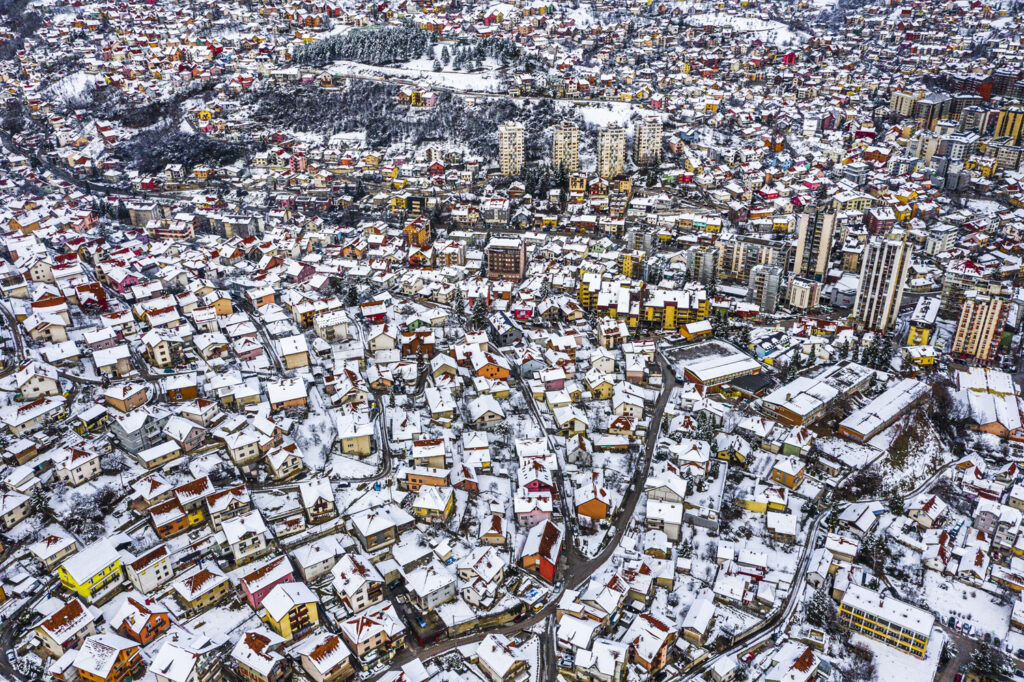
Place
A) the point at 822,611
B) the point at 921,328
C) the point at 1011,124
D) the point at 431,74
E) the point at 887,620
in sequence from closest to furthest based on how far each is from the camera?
1. the point at 887,620
2. the point at 822,611
3. the point at 921,328
4. the point at 1011,124
5. the point at 431,74

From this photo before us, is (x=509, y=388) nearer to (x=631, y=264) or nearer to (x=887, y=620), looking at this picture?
(x=631, y=264)

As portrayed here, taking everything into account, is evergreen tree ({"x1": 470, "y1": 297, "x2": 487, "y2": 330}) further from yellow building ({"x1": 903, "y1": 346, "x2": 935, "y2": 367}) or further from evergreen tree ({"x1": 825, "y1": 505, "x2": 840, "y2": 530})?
yellow building ({"x1": 903, "y1": 346, "x2": 935, "y2": 367})

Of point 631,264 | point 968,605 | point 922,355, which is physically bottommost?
point 968,605

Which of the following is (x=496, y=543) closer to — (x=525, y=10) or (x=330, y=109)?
(x=330, y=109)

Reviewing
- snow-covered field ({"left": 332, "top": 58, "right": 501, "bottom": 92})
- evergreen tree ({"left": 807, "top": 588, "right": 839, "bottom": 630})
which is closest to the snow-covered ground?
evergreen tree ({"left": 807, "top": 588, "right": 839, "bottom": 630})

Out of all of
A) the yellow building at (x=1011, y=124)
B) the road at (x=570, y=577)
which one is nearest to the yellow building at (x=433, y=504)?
the road at (x=570, y=577)

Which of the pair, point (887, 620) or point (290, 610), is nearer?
point (290, 610)

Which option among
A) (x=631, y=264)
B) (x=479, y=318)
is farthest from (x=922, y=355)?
(x=479, y=318)

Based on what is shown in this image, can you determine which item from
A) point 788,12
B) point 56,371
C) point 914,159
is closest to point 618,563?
point 56,371

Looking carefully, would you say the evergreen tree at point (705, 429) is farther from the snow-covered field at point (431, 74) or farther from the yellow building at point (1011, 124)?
the yellow building at point (1011, 124)
